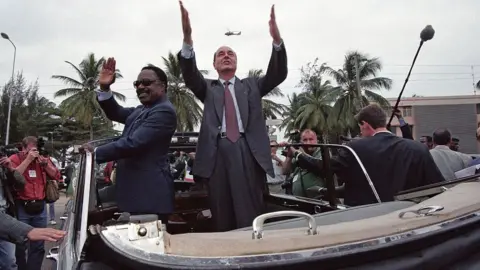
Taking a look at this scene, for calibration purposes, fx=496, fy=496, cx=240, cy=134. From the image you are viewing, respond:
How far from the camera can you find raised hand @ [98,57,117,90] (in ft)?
11.2

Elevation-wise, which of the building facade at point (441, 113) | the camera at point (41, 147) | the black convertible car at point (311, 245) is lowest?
the building facade at point (441, 113)

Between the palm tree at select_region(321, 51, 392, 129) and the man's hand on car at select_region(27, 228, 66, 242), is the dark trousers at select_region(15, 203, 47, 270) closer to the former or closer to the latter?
the man's hand on car at select_region(27, 228, 66, 242)

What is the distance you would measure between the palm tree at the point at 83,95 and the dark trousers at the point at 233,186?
36.7 meters

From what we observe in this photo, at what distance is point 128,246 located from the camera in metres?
1.37

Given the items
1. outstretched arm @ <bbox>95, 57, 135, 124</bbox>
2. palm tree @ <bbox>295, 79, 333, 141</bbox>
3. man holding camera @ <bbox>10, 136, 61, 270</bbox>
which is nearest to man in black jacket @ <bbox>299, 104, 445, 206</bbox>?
outstretched arm @ <bbox>95, 57, 135, 124</bbox>

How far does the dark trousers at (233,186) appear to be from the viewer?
9.93 feet

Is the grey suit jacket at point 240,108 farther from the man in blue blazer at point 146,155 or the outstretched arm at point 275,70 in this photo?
the man in blue blazer at point 146,155

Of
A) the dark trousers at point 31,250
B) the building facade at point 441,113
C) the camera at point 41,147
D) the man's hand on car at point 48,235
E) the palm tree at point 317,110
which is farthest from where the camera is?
the building facade at point 441,113

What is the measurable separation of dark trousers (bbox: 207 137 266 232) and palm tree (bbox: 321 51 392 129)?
37032 millimetres

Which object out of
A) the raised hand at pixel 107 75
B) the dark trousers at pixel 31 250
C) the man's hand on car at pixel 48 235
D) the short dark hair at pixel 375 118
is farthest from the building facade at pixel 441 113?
the man's hand on car at pixel 48 235

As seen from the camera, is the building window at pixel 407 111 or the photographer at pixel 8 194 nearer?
the photographer at pixel 8 194

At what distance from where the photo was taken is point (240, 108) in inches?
125

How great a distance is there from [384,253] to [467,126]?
54162 mm

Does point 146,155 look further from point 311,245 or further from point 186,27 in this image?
point 311,245
